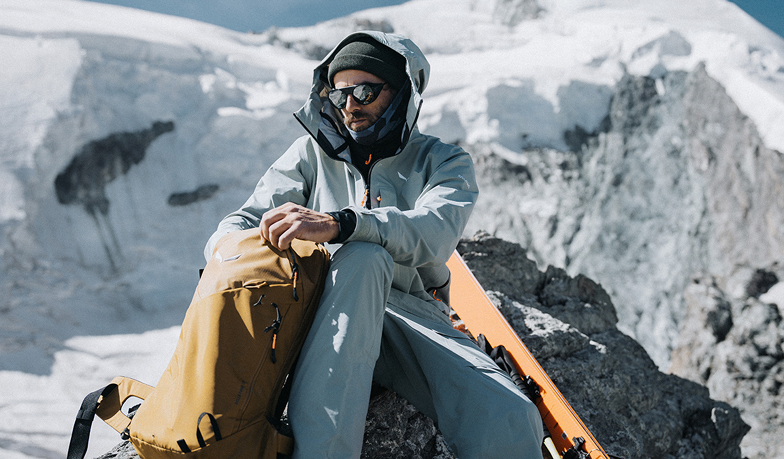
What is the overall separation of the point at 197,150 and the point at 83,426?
9.94 m

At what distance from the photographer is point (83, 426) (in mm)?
1488

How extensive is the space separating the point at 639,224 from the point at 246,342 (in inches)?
506

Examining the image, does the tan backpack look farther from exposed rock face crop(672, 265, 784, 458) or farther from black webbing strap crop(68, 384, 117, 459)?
exposed rock face crop(672, 265, 784, 458)

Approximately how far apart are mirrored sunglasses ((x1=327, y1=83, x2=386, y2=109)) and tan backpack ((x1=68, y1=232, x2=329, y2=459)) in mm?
758

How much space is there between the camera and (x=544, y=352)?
291 cm

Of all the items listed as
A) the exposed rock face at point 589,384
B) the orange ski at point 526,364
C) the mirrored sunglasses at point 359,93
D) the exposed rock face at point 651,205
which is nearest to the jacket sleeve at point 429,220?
the mirrored sunglasses at point 359,93

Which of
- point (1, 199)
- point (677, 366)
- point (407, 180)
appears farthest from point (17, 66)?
point (677, 366)

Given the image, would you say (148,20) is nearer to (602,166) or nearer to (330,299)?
(602,166)

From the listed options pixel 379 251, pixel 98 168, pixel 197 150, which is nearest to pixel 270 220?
pixel 379 251

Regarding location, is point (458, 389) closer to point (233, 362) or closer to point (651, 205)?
point (233, 362)

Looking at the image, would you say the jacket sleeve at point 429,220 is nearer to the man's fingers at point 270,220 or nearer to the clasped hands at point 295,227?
the clasped hands at point 295,227

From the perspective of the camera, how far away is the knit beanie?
2.01 m

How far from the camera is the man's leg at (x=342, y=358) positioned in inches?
49.1

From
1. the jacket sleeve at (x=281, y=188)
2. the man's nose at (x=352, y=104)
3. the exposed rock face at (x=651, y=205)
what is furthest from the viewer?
the exposed rock face at (x=651, y=205)
